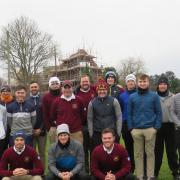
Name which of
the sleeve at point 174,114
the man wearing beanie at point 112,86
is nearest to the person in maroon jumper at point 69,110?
the man wearing beanie at point 112,86

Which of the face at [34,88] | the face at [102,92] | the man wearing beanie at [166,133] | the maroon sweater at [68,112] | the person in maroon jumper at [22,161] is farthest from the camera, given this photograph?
the face at [34,88]

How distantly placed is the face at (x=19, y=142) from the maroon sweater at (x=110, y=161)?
1413mm

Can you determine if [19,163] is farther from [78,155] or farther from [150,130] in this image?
[150,130]

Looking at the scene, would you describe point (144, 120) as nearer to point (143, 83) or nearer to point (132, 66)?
point (143, 83)

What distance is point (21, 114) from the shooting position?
326 inches

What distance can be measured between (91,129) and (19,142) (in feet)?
5.09

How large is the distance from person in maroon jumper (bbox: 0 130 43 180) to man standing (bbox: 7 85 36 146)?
1.76ft

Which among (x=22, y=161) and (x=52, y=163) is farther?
(x=22, y=161)

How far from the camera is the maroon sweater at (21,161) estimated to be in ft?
24.7

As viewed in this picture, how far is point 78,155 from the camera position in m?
7.57

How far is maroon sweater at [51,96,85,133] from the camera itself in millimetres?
8180

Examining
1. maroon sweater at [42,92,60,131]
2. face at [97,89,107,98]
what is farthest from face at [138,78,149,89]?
maroon sweater at [42,92,60,131]

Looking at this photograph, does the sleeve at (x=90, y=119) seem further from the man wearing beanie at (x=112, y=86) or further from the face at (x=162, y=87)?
the face at (x=162, y=87)

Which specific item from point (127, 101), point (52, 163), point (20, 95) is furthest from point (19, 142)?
point (127, 101)
